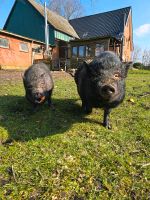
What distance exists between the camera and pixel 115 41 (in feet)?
98.3

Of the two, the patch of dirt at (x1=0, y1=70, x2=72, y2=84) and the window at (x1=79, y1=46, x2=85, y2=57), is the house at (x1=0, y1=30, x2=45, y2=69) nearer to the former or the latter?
the patch of dirt at (x1=0, y1=70, x2=72, y2=84)

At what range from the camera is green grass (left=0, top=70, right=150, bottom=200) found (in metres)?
2.87

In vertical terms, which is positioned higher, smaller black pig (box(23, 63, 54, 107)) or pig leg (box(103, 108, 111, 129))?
smaller black pig (box(23, 63, 54, 107))

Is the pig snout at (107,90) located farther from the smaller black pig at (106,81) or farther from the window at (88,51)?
the window at (88,51)

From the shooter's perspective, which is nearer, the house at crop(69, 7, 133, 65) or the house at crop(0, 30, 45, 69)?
the house at crop(0, 30, 45, 69)

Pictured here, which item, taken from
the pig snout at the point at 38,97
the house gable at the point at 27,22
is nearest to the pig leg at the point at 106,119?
the pig snout at the point at 38,97

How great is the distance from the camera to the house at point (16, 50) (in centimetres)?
2014

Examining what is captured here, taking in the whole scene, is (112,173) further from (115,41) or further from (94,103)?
(115,41)

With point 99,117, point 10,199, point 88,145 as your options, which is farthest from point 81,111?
point 10,199

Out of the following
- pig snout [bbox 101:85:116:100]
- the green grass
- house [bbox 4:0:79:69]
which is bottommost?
the green grass

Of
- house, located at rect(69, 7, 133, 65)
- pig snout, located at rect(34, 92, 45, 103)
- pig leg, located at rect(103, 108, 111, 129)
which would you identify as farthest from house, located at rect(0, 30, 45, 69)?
pig leg, located at rect(103, 108, 111, 129)

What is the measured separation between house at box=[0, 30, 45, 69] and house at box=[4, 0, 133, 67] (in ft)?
13.9

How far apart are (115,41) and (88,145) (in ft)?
90.8

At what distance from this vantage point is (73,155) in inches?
142
